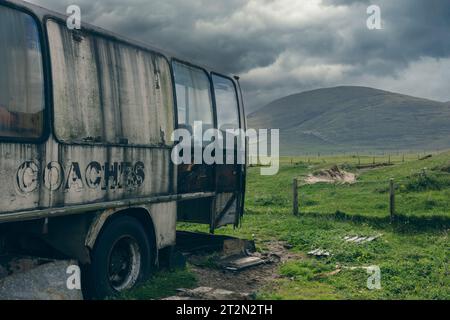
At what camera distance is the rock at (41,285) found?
6.34 metres

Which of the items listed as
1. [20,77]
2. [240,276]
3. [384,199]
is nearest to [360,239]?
[240,276]

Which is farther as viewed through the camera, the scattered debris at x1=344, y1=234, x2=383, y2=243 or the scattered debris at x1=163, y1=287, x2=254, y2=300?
the scattered debris at x1=344, y1=234, x2=383, y2=243

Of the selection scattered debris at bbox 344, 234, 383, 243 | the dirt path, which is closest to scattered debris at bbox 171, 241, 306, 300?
the dirt path

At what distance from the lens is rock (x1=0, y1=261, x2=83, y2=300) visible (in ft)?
20.8

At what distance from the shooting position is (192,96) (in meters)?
10.0

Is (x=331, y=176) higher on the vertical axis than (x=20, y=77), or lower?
lower

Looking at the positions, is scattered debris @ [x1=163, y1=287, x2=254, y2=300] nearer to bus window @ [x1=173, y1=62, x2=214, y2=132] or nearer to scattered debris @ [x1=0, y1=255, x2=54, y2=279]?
scattered debris @ [x1=0, y1=255, x2=54, y2=279]

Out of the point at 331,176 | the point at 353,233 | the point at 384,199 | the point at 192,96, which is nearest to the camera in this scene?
the point at 192,96

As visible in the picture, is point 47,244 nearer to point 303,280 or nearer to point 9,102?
point 9,102

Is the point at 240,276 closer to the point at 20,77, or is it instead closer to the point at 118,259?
the point at 118,259

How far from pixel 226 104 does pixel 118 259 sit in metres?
4.77

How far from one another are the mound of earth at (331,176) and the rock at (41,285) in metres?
23.3

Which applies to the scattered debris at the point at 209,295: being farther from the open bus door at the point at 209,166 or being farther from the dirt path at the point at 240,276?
the open bus door at the point at 209,166

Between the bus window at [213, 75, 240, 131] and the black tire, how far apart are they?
3.55 metres
